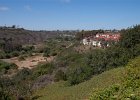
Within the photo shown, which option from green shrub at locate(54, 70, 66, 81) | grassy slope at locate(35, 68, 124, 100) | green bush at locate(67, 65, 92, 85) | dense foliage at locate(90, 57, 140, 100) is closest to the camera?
dense foliage at locate(90, 57, 140, 100)

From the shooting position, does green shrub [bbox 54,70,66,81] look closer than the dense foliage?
No

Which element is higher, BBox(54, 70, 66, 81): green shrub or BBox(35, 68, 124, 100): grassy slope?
BBox(35, 68, 124, 100): grassy slope

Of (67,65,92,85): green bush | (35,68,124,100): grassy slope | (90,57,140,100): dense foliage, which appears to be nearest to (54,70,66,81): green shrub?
(67,65,92,85): green bush

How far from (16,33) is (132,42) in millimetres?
95409

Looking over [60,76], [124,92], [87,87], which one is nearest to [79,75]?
[60,76]

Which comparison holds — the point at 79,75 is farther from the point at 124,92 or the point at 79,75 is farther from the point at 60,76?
the point at 124,92

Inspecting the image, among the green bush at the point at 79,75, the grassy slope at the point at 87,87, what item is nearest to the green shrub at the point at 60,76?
the green bush at the point at 79,75

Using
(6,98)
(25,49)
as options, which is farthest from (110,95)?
(25,49)

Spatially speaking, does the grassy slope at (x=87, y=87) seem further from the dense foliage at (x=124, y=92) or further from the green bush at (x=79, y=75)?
the dense foliage at (x=124, y=92)

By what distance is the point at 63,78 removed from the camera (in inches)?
1471

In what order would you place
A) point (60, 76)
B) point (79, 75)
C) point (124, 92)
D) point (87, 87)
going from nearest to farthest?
point (124, 92), point (87, 87), point (79, 75), point (60, 76)

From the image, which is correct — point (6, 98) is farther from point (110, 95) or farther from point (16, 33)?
point (16, 33)

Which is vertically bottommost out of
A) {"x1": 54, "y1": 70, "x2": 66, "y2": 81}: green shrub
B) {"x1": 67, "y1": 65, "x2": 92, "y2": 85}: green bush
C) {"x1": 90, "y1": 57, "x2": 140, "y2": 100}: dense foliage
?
{"x1": 54, "y1": 70, "x2": 66, "y2": 81}: green shrub

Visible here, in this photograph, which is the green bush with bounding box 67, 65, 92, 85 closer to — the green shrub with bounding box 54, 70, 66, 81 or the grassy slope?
the green shrub with bounding box 54, 70, 66, 81
